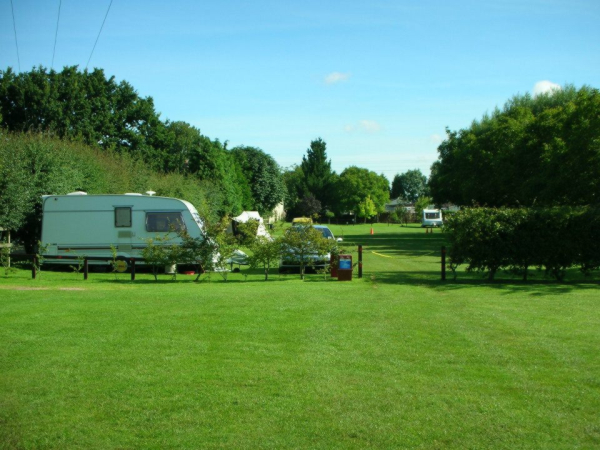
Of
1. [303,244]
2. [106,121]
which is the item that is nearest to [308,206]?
[106,121]

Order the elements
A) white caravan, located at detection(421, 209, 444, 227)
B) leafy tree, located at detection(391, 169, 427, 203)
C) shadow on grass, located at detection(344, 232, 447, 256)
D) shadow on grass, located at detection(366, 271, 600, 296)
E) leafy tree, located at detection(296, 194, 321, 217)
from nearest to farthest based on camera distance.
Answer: shadow on grass, located at detection(366, 271, 600, 296) → shadow on grass, located at detection(344, 232, 447, 256) → white caravan, located at detection(421, 209, 444, 227) → leafy tree, located at detection(296, 194, 321, 217) → leafy tree, located at detection(391, 169, 427, 203)

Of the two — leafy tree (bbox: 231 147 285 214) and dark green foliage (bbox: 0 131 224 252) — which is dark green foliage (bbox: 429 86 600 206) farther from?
leafy tree (bbox: 231 147 285 214)

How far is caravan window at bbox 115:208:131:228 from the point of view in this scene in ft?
71.9

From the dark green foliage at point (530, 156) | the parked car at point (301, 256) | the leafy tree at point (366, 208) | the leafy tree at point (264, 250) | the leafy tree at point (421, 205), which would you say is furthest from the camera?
the leafy tree at point (366, 208)

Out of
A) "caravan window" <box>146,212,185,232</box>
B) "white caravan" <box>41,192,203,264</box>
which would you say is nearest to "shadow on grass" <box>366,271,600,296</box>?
"caravan window" <box>146,212,185,232</box>

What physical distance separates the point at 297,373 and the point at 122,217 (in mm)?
16624

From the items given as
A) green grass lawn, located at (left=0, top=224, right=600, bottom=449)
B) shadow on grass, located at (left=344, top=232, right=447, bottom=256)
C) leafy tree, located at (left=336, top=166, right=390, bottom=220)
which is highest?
leafy tree, located at (left=336, top=166, right=390, bottom=220)

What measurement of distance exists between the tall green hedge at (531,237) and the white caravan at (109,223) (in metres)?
9.88

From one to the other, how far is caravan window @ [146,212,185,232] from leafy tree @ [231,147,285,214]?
143ft

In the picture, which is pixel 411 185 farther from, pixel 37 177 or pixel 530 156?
pixel 37 177

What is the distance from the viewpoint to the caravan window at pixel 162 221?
21.7m

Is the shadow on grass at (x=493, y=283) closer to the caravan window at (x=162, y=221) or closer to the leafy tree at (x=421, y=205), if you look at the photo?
the caravan window at (x=162, y=221)

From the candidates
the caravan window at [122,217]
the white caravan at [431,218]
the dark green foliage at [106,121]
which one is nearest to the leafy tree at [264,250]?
the caravan window at [122,217]

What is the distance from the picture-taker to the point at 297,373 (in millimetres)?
6766
